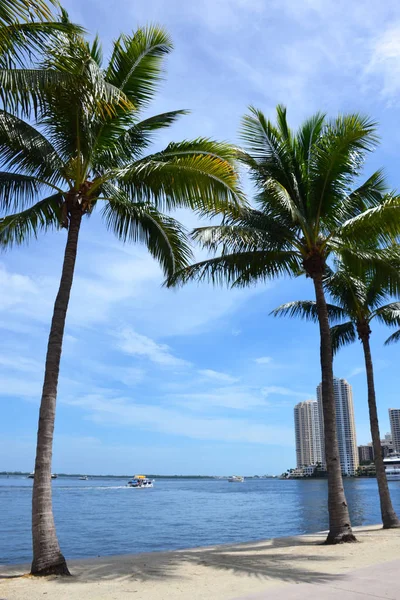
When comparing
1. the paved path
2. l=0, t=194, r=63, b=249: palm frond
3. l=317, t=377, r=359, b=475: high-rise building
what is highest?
l=317, t=377, r=359, b=475: high-rise building

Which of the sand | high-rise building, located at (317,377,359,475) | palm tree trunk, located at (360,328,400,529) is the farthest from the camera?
high-rise building, located at (317,377,359,475)

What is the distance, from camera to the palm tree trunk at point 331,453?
A: 40.4ft

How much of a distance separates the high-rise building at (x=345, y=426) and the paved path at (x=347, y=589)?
2766 inches

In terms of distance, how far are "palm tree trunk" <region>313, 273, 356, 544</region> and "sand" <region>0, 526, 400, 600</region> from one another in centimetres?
56

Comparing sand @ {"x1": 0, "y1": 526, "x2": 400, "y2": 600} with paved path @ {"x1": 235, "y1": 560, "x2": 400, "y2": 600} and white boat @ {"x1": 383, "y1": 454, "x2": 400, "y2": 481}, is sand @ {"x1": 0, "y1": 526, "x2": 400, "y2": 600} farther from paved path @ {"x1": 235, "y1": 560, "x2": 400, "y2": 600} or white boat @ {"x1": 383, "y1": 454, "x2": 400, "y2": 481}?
white boat @ {"x1": 383, "y1": 454, "x2": 400, "y2": 481}

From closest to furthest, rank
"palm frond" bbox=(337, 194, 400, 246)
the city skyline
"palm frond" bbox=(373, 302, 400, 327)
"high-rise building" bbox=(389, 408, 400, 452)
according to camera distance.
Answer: "palm frond" bbox=(337, 194, 400, 246)
"palm frond" bbox=(373, 302, 400, 327)
the city skyline
"high-rise building" bbox=(389, 408, 400, 452)

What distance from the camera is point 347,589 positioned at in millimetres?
6902

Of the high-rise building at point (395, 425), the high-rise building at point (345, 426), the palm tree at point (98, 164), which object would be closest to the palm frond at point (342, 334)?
the palm tree at point (98, 164)

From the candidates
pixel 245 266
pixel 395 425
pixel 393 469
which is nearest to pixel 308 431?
pixel 395 425

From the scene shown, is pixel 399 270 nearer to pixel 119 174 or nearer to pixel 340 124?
pixel 340 124

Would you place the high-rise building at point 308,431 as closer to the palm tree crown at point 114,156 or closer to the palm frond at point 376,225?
the palm frond at point 376,225

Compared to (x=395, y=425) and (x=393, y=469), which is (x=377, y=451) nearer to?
(x=393, y=469)

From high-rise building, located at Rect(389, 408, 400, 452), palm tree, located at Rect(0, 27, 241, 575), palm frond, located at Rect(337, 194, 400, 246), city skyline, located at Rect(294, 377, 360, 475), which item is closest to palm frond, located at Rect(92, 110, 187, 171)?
palm tree, located at Rect(0, 27, 241, 575)

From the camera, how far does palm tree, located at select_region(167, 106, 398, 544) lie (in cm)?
1269
